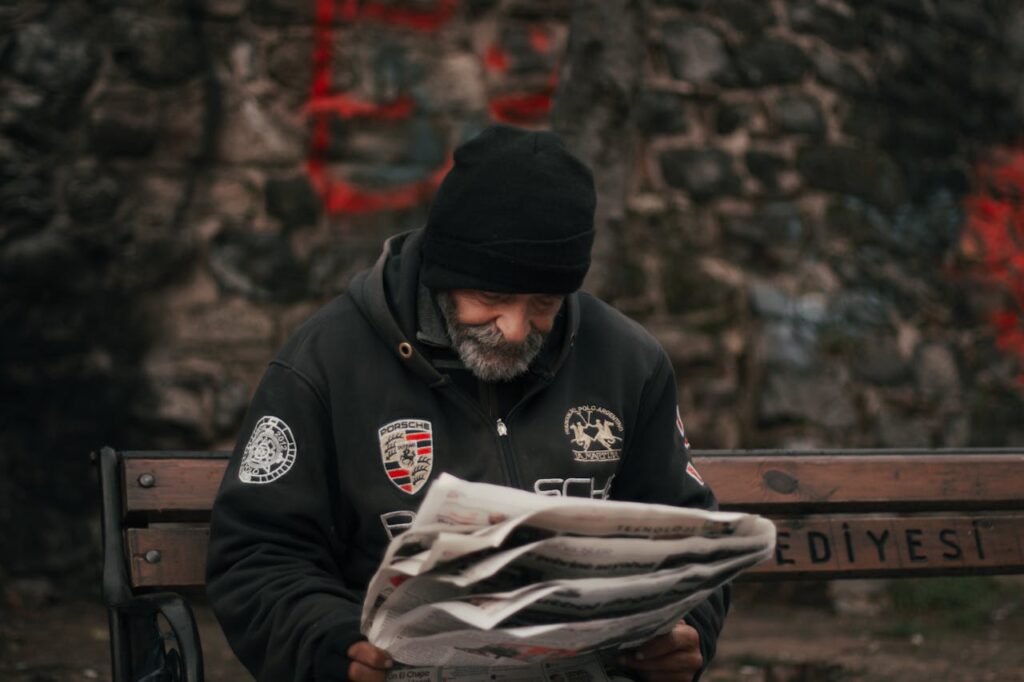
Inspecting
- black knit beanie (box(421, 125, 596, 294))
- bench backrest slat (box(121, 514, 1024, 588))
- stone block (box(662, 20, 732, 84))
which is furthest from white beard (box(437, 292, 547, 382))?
stone block (box(662, 20, 732, 84))

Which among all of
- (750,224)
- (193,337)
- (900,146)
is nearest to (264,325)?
(193,337)

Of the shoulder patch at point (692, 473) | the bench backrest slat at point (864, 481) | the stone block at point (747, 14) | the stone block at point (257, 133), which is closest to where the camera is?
the shoulder patch at point (692, 473)

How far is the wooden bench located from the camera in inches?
125

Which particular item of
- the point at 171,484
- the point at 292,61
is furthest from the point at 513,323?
the point at 292,61

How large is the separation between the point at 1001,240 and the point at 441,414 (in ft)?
15.0

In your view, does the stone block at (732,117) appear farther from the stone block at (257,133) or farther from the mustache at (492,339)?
the mustache at (492,339)

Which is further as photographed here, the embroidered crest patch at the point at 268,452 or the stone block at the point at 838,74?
the stone block at the point at 838,74

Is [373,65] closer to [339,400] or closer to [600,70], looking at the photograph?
[600,70]

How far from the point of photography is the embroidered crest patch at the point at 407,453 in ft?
9.43

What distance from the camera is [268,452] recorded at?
2807 millimetres

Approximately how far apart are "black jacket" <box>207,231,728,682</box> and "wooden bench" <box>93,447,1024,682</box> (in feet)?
1.26

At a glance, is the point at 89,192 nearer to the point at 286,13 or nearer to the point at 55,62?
the point at 55,62

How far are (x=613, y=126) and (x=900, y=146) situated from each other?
210 cm

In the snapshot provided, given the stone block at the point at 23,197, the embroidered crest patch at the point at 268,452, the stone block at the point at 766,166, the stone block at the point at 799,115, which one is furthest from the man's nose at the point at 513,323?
the stone block at the point at 799,115
